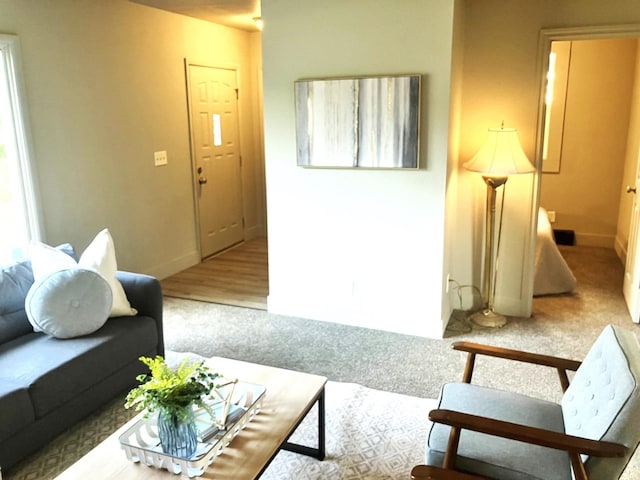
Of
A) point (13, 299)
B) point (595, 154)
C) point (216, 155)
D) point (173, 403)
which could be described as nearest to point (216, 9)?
point (216, 155)

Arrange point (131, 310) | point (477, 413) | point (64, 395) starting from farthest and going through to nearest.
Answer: point (131, 310) < point (64, 395) < point (477, 413)

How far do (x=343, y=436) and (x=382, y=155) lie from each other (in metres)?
1.87

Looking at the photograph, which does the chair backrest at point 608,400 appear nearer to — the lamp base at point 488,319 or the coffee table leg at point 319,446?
the coffee table leg at point 319,446

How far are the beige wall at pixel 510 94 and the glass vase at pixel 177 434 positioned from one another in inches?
114

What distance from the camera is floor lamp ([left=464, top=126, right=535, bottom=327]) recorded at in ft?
12.0

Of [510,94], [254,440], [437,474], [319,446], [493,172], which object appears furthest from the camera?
[510,94]

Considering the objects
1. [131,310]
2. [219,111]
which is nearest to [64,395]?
[131,310]

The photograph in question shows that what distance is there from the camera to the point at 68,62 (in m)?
3.96

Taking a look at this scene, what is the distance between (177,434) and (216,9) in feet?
13.4

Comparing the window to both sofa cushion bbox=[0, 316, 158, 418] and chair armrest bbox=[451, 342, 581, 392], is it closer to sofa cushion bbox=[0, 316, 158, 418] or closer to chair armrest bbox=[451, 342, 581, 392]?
sofa cushion bbox=[0, 316, 158, 418]

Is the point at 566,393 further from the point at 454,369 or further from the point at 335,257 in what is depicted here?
the point at 335,257

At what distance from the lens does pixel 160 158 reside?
5004mm

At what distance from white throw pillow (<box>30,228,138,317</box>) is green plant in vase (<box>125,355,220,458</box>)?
1297mm

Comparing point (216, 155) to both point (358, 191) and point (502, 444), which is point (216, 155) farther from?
point (502, 444)
